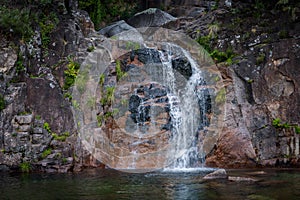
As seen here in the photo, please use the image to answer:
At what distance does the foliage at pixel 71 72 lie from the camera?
16.1m

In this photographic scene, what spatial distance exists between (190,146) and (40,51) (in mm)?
8127

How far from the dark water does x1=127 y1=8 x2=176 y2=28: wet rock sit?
11.4m

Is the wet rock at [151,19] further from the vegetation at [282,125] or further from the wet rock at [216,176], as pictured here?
the wet rock at [216,176]

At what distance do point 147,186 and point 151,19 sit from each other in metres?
13.8

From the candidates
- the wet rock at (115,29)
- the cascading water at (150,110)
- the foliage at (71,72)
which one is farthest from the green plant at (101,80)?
the wet rock at (115,29)

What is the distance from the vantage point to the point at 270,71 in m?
15.3

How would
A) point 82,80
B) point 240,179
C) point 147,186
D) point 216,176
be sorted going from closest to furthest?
point 147,186 < point 240,179 < point 216,176 < point 82,80

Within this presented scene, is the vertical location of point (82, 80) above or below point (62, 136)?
above

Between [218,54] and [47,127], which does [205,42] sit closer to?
[218,54]

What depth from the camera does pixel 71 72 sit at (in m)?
16.3

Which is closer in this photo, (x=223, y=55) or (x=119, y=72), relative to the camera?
(x=223, y=55)

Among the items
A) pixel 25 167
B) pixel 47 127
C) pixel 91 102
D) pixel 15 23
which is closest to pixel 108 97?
pixel 91 102

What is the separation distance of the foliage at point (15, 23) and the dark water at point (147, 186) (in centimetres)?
675

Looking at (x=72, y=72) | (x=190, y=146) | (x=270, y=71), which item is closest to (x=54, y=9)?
(x=72, y=72)
